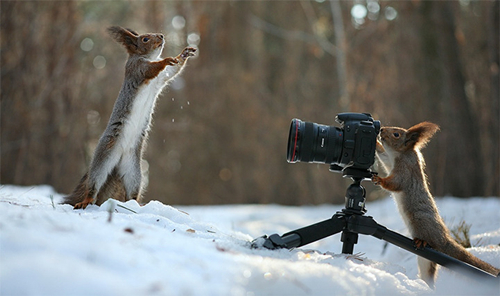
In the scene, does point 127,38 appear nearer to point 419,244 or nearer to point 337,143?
point 337,143

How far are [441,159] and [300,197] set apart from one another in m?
4.98

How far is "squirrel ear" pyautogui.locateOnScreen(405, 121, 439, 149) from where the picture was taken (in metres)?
2.85

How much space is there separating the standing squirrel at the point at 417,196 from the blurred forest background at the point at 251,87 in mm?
2702

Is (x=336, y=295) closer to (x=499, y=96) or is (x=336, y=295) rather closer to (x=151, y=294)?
(x=151, y=294)

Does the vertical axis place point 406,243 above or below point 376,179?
below

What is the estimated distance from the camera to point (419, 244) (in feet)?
8.24

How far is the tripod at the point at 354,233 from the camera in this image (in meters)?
2.32

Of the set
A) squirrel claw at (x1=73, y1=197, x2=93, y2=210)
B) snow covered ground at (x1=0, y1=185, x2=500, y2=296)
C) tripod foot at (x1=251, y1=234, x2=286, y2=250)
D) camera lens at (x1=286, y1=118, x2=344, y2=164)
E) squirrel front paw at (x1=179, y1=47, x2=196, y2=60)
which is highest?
squirrel front paw at (x1=179, y1=47, x2=196, y2=60)

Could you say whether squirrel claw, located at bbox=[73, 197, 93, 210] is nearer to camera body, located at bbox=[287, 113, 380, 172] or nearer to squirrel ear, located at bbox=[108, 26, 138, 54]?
squirrel ear, located at bbox=[108, 26, 138, 54]

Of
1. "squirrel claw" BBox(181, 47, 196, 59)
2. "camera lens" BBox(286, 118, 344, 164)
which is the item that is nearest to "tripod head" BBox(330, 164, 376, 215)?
"camera lens" BBox(286, 118, 344, 164)

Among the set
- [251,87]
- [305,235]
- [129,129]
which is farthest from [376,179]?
[251,87]

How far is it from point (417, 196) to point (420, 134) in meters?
0.40

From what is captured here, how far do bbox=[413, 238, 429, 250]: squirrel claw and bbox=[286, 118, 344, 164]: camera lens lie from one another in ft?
2.04

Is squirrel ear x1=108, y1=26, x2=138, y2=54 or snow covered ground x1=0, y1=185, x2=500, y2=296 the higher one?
squirrel ear x1=108, y1=26, x2=138, y2=54
